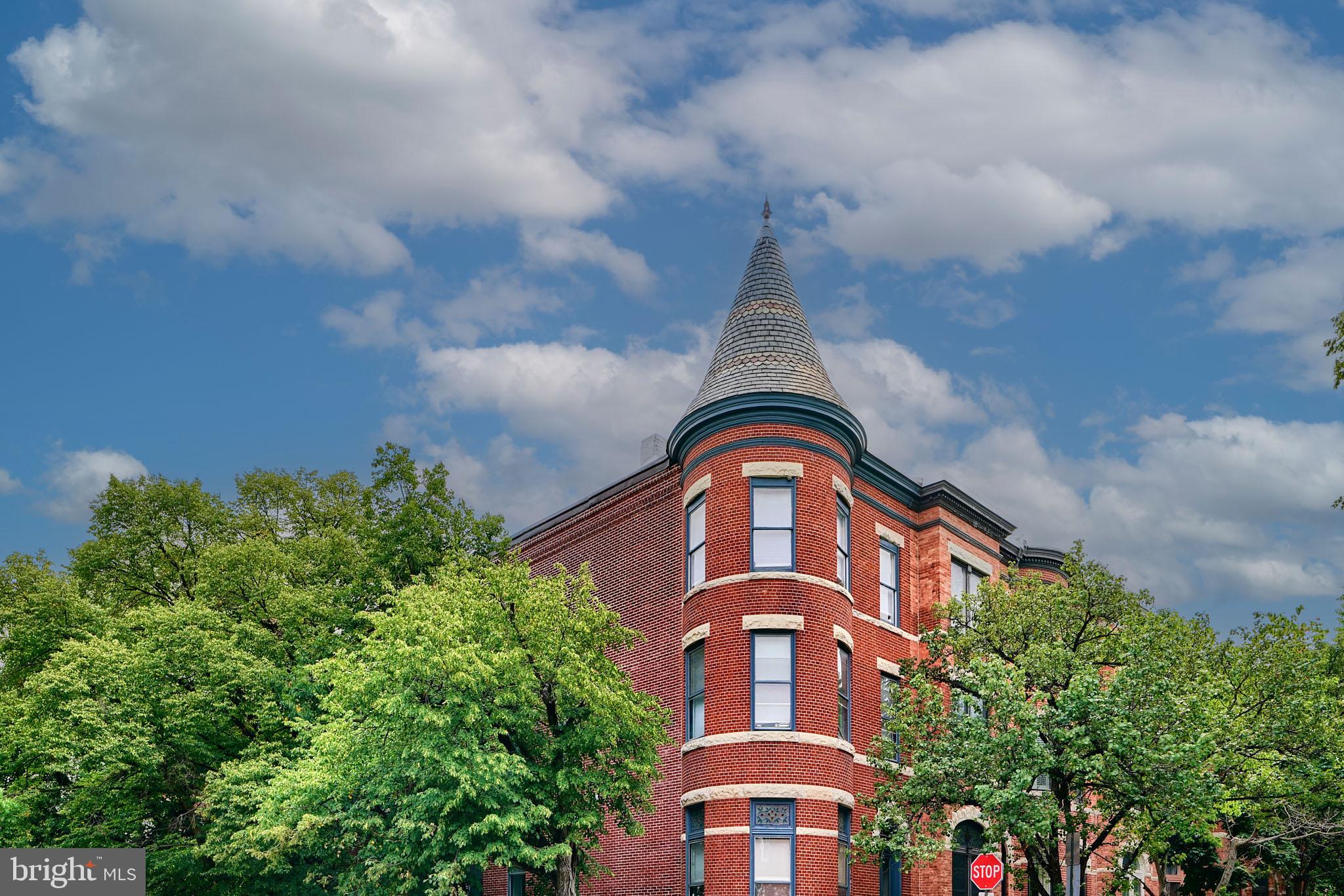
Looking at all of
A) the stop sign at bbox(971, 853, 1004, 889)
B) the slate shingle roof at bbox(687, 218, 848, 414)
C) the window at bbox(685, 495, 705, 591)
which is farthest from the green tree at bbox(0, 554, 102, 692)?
the stop sign at bbox(971, 853, 1004, 889)

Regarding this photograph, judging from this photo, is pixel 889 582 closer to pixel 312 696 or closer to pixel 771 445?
pixel 771 445

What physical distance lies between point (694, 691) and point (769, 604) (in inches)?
127

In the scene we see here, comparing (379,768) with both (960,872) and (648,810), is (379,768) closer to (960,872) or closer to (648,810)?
(648,810)

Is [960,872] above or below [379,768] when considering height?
below

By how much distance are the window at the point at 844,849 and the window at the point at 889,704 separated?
6.95 feet

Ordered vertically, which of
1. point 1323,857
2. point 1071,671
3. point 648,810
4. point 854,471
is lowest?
point 1323,857

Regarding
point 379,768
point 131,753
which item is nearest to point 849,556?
point 379,768

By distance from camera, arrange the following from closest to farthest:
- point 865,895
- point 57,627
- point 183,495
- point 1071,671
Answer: point 1071,671, point 865,895, point 57,627, point 183,495

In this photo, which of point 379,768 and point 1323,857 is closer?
point 379,768

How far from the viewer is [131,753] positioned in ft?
115

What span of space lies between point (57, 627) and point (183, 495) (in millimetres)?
6354

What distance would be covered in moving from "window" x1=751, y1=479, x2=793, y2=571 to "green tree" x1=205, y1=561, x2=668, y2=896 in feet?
13.6

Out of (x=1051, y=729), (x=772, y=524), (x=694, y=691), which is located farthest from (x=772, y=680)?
(x=1051, y=729)

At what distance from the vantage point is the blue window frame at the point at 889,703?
30.1 meters
